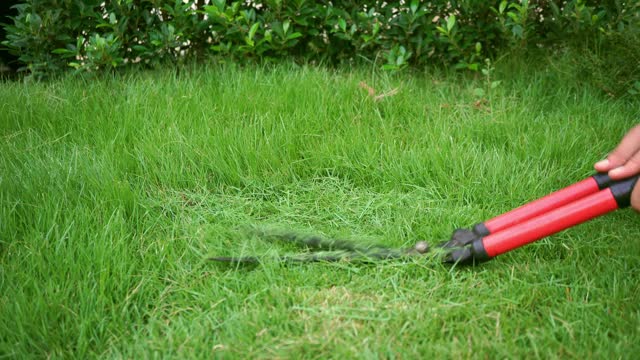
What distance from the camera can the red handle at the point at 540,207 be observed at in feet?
7.38

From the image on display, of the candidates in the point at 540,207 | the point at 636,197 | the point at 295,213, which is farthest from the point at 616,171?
the point at 295,213

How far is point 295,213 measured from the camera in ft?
8.97

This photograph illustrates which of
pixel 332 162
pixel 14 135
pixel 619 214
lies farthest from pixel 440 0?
pixel 14 135

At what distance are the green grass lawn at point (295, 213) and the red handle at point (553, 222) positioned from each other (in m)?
0.18

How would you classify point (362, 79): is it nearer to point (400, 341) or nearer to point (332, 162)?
point (332, 162)

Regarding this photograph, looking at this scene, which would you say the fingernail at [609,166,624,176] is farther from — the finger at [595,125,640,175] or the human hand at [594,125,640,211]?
the finger at [595,125,640,175]

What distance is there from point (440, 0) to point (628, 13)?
3.61 feet

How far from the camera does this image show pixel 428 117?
128 inches

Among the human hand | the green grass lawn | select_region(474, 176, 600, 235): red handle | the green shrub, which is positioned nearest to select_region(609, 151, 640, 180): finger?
the human hand

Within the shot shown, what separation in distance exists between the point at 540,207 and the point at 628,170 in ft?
1.06

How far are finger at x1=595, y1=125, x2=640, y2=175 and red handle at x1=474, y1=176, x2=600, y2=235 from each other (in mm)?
73

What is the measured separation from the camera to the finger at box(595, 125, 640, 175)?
2260mm

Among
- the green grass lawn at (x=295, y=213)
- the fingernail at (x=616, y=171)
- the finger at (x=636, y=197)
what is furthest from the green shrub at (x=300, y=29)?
the finger at (x=636, y=197)

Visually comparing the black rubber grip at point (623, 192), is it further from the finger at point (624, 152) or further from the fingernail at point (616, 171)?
the finger at point (624, 152)
